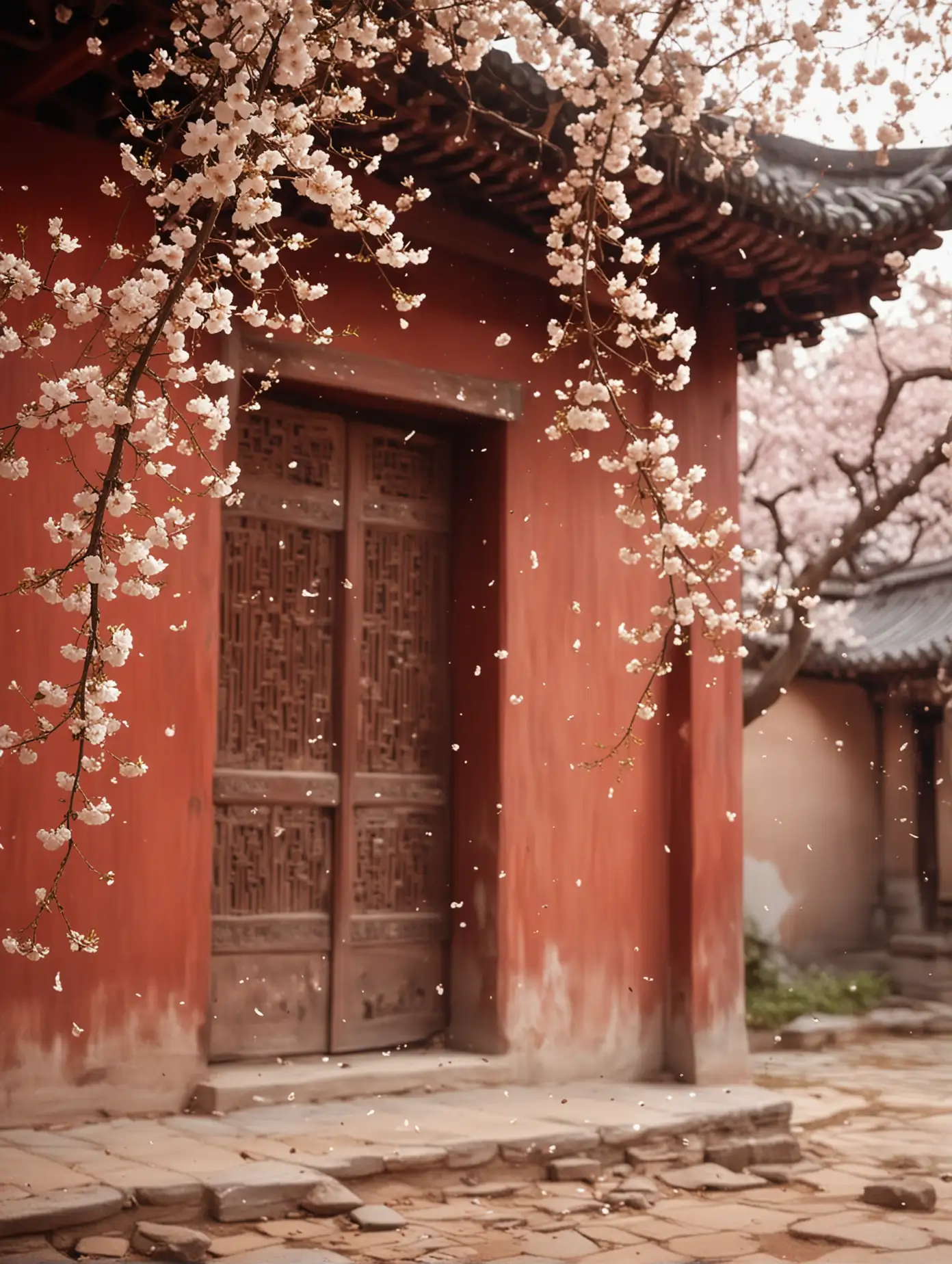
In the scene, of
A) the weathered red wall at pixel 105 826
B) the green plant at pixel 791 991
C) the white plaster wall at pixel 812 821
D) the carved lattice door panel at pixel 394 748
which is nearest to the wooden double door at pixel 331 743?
the carved lattice door panel at pixel 394 748

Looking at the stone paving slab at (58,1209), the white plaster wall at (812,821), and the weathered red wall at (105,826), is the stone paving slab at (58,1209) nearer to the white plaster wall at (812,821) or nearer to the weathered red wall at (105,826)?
the weathered red wall at (105,826)

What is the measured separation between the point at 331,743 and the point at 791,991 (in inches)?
242

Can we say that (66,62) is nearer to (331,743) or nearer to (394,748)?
(331,743)

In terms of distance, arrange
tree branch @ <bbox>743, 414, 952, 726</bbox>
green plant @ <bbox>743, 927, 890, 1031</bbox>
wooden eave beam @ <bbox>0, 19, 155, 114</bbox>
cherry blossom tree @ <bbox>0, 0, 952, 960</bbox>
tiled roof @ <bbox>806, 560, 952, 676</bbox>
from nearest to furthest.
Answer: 1. cherry blossom tree @ <bbox>0, 0, 952, 960</bbox>
2. wooden eave beam @ <bbox>0, 19, 155, 114</bbox>
3. tree branch @ <bbox>743, 414, 952, 726</bbox>
4. green plant @ <bbox>743, 927, 890, 1031</bbox>
5. tiled roof @ <bbox>806, 560, 952, 676</bbox>

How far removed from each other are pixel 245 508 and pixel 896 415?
1074 centimetres

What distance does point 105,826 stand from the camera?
5.36 metres

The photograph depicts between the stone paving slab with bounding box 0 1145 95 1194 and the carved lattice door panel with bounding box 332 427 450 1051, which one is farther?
the carved lattice door panel with bounding box 332 427 450 1051

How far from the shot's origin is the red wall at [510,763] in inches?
215

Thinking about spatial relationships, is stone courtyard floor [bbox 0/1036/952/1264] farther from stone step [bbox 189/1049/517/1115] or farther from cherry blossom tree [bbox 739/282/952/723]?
cherry blossom tree [bbox 739/282/952/723]

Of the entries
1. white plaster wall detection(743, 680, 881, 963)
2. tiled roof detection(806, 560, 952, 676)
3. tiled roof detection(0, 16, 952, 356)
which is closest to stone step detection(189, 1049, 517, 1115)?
tiled roof detection(0, 16, 952, 356)

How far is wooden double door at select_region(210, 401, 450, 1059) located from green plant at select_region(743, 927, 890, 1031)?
477 centimetres

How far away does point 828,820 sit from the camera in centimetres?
1354

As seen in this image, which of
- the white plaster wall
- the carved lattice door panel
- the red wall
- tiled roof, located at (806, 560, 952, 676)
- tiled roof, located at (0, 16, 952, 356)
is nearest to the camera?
tiled roof, located at (0, 16, 952, 356)

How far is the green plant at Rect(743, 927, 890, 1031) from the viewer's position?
10914mm
